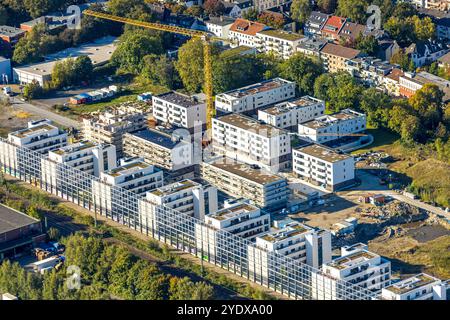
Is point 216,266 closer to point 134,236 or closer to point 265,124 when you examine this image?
point 134,236

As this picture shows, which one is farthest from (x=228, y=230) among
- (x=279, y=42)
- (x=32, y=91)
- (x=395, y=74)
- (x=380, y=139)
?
(x=279, y=42)

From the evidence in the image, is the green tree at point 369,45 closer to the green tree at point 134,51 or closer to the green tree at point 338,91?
the green tree at point 338,91

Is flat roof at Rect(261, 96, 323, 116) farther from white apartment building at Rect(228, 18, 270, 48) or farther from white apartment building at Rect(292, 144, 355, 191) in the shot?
white apartment building at Rect(228, 18, 270, 48)

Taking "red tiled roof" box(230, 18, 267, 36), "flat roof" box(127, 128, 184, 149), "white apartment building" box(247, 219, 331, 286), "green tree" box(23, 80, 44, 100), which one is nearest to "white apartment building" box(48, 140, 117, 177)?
"flat roof" box(127, 128, 184, 149)
